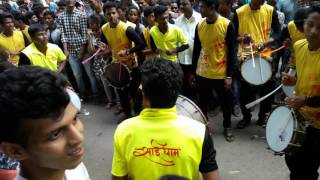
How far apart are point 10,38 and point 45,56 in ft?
4.92

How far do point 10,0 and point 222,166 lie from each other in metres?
10.3

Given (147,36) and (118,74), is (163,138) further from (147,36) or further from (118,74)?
(147,36)

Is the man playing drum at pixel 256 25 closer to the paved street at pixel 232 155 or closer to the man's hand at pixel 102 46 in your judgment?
the paved street at pixel 232 155

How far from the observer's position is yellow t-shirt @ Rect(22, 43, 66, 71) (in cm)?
536

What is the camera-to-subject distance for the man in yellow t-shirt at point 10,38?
21.2ft

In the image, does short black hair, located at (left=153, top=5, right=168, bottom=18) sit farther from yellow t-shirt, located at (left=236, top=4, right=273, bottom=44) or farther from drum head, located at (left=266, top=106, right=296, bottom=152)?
drum head, located at (left=266, top=106, right=296, bottom=152)

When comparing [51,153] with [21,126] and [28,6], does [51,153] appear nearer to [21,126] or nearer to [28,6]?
[21,126]

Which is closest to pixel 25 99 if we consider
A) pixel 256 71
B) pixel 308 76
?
pixel 308 76

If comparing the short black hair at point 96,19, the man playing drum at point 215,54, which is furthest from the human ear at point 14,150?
the short black hair at point 96,19

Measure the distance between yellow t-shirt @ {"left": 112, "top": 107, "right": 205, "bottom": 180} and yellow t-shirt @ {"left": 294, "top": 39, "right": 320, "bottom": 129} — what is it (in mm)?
1531

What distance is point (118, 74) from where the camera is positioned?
594 cm

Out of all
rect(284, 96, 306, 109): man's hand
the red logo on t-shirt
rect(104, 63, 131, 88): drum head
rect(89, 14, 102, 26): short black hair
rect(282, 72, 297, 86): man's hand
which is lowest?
rect(104, 63, 131, 88): drum head

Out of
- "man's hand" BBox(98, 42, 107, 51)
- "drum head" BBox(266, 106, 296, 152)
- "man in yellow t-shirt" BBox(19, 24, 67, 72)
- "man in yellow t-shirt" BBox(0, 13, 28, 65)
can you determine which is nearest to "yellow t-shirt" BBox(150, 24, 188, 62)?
"man's hand" BBox(98, 42, 107, 51)

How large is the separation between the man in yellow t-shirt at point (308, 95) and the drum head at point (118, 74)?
9.00ft
